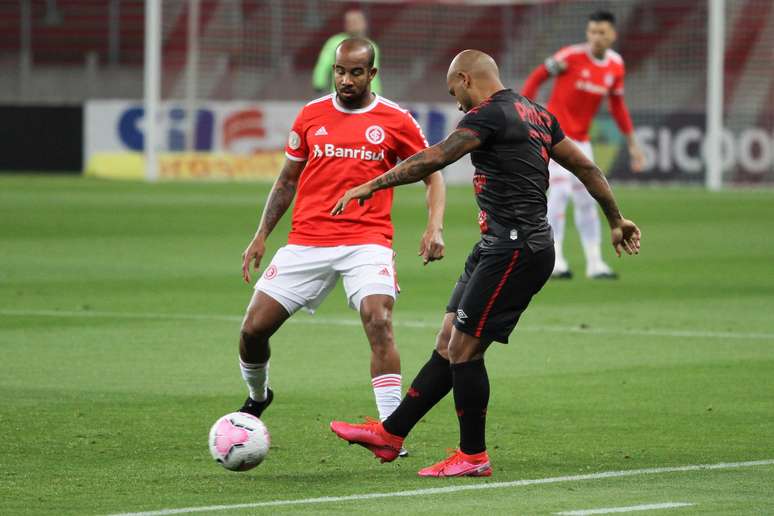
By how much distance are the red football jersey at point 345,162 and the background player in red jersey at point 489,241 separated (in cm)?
88

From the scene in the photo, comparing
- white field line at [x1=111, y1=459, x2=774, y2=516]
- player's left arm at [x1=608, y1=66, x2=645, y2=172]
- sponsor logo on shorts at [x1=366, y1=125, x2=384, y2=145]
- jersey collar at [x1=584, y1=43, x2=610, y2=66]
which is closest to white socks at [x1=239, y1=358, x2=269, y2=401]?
sponsor logo on shorts at [x1=366, y1=125, x2=384, y2=145]

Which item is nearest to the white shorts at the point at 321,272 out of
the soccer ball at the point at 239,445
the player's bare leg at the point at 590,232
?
the soccer ball at the point at 239,445

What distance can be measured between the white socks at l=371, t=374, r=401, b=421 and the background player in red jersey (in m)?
0.42

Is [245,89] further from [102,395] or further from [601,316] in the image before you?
[102,395]

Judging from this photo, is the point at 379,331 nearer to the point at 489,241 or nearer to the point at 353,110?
the point at 489,241

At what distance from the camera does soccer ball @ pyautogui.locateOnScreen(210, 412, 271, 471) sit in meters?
7.04

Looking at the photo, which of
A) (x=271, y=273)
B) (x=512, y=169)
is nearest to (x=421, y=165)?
(x=512, y=169)

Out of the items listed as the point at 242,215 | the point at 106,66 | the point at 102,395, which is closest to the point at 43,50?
the point at 106,66

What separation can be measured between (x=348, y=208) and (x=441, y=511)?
2.21 m

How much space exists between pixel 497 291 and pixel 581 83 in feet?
33.9

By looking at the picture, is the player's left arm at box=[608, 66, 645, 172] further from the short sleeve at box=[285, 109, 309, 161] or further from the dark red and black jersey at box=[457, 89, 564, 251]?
the dark red and black jersey at box=[457, 89, 564, 251]

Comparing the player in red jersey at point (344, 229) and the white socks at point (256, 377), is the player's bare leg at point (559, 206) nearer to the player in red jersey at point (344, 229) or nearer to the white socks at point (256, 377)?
the player in red jersey at point (344, 229)

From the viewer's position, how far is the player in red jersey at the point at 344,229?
7.91m

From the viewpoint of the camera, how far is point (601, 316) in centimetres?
1370
